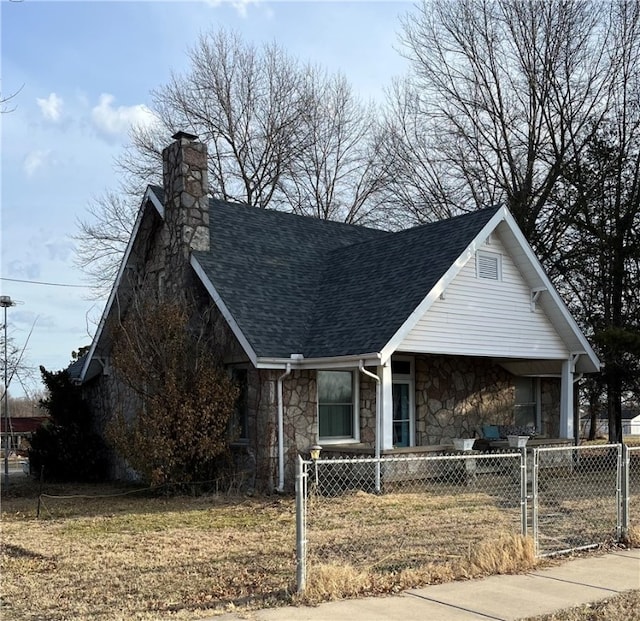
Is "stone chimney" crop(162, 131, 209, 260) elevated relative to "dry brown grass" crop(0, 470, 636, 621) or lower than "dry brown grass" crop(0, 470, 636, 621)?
elevated

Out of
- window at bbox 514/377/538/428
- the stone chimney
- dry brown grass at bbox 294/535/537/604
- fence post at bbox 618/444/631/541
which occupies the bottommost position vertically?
dry brown grass at bbox 294/535/537/604

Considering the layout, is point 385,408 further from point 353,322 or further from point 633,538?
point 633,538

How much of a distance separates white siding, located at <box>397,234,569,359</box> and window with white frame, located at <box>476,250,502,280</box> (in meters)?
0.09

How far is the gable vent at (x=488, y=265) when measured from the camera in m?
16.0

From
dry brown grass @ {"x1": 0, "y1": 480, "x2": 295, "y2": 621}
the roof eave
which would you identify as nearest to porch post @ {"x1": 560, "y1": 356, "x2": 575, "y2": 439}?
the roof eave

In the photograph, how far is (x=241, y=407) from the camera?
1550 centimetres

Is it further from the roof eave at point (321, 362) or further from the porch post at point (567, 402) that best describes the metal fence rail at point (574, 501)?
the roof eave at point (321, 362)

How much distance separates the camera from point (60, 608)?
21.7ft

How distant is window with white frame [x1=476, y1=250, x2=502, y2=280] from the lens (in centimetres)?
1600

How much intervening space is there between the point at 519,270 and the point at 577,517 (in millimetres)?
6768

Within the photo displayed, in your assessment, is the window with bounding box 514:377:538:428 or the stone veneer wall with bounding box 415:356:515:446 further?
the window with bounding box 514:377:538:428

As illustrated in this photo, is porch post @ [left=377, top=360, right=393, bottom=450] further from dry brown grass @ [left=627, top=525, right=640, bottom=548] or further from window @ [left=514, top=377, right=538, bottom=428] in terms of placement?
window @ [left=514, top=377, right=538, bottom=428]

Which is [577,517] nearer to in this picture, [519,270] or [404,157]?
[519,270]

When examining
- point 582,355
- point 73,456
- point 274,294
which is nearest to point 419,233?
point 274,294
